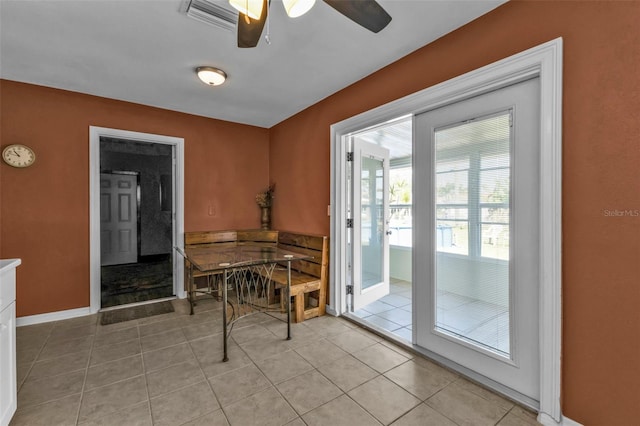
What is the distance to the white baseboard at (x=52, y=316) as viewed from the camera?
293 centimetres

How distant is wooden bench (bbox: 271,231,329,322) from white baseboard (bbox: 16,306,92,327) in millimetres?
2234

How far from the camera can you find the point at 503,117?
1864 millimetres

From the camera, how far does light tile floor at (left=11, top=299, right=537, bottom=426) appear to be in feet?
5.47

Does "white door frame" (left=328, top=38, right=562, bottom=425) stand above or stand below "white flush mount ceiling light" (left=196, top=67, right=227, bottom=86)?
below

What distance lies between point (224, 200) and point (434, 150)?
10.2 ft

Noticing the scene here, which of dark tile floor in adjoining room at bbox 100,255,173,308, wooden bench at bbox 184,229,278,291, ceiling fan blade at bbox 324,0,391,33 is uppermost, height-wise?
ceiling fan blade at bbox 324,0,391,33

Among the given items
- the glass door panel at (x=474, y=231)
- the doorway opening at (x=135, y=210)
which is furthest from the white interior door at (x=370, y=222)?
the doorway opening at (x=135, y=210)

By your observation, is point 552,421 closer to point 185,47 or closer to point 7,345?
point 7,345

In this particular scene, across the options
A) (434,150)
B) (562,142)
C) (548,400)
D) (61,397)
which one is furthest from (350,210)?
(61,397)

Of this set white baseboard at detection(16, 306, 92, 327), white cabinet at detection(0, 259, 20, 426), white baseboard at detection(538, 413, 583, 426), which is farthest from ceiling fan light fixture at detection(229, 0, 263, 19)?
white baseboard at detection(16, 306, 92, 327)

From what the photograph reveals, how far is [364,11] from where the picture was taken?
133cm

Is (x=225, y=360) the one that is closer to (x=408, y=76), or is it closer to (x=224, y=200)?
(x=224, y=200)

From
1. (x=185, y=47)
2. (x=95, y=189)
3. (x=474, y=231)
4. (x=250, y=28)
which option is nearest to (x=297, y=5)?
(x=250, y=28)

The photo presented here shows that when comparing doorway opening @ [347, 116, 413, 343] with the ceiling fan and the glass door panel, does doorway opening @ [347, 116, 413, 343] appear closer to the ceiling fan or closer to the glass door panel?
the glass door panel
